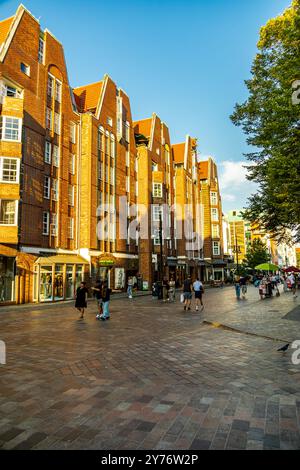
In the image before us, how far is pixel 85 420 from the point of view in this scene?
13.1ft

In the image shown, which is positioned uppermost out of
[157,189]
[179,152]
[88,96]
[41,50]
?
[179,152]

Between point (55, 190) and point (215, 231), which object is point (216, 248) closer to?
point (215, 231)

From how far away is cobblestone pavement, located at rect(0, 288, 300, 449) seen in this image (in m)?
3.56

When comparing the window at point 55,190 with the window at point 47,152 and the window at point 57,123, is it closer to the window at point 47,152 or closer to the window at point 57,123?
the window at point 47,152

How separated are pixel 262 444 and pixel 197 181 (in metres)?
57.8

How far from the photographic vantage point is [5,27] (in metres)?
25.9

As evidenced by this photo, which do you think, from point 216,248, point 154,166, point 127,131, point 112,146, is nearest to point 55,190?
point 112,146

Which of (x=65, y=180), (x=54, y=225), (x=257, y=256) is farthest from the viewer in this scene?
(x=257, y=256)

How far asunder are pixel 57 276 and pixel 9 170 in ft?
29.8

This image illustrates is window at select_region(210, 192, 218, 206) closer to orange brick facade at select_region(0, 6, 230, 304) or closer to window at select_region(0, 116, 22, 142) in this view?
orange brick facade at select_region(0, 6, 230, 304)

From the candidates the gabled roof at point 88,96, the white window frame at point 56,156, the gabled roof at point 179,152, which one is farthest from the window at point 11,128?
the gabled roof at point 179,152

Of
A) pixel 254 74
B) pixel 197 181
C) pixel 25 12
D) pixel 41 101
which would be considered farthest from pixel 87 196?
pixel 197 181

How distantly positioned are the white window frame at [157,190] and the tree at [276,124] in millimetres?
23401

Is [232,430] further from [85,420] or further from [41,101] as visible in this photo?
[41,101]
